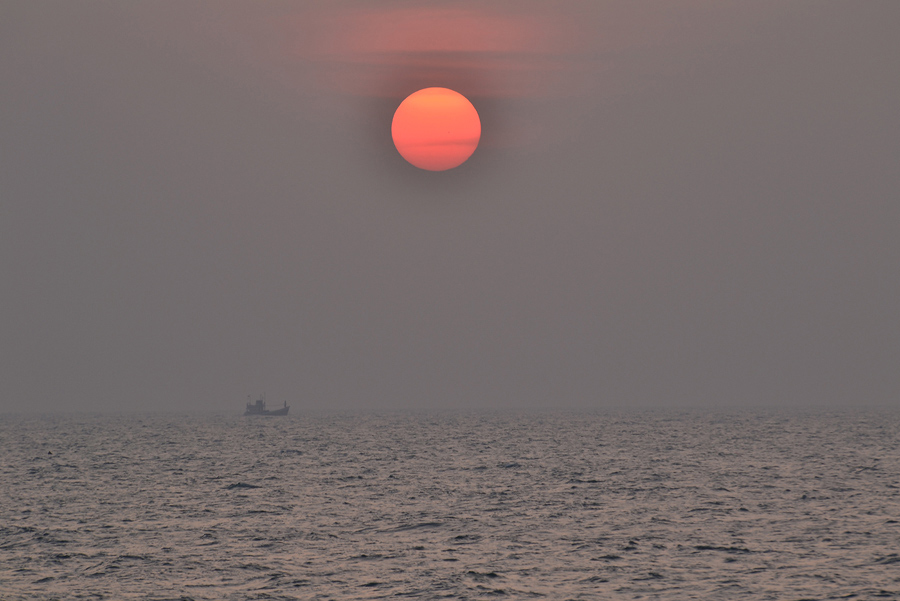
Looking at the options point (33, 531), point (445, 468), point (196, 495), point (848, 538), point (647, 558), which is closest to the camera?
point (647, 558)

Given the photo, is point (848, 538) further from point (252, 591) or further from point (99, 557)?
point (99, 557)

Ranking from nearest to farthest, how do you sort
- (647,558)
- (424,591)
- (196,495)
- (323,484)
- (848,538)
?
(424,591) < (647,558) < (848,538) < (196,495) < (323,484)

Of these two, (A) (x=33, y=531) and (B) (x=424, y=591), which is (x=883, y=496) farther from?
(A) (x=33, y=531)

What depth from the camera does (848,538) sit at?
3597 centimetres

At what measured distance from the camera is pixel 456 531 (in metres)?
38.5

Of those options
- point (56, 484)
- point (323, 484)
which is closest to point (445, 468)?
point (323, 484)

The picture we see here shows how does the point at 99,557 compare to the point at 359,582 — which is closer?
the point at 359,582

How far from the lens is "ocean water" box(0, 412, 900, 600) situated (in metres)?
28.7

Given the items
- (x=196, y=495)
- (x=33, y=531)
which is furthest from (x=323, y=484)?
(x=33, y=531)

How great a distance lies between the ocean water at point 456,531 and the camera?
28688 millimetres

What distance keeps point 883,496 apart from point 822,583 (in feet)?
78.4

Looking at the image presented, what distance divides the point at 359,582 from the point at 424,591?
94.1 inches

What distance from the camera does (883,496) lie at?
4906 cm

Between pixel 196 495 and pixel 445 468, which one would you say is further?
pixel 445 468
